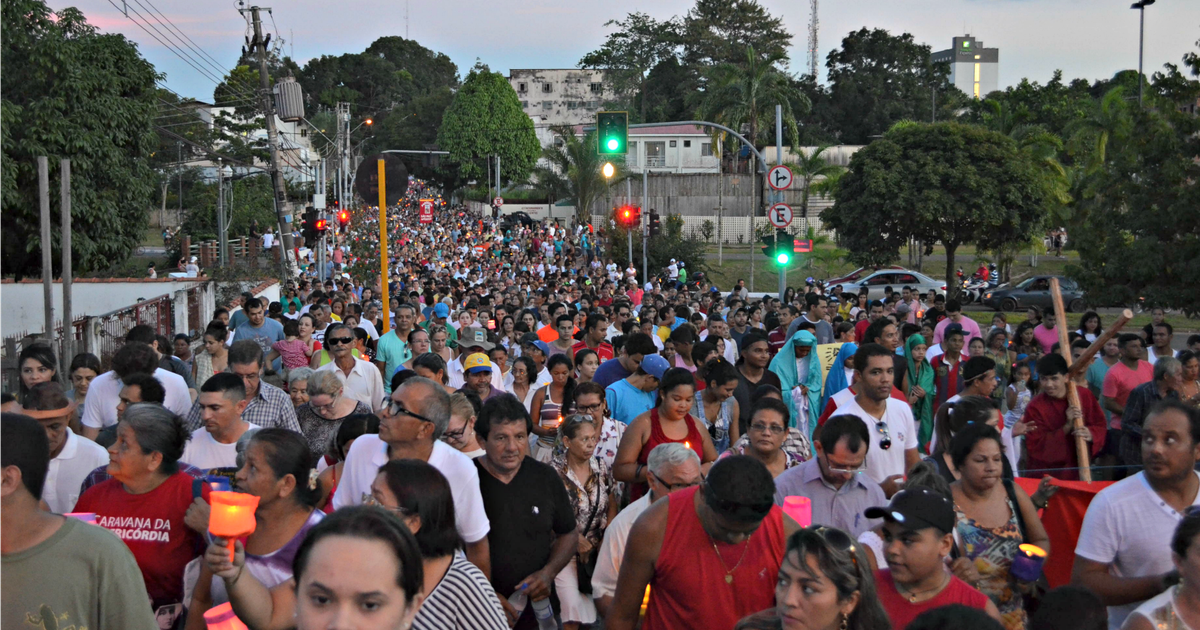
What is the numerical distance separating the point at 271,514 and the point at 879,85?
7482 centimetres

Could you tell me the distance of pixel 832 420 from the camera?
5516 mm

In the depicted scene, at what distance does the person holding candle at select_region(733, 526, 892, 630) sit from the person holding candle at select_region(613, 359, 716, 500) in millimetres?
2775

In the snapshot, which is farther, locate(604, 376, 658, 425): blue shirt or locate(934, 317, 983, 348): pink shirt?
locate(934, 317, 983, 348): pink shirt

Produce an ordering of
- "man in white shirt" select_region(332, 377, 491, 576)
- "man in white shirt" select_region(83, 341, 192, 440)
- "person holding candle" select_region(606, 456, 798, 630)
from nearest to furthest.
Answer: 1. "person holding candle" select_region(606, 456, 798, 630)
2. "man in white shirt" select_region(332, 377, 491, 576)
3. "man in white shirt" select_region(83, 341, 192, 440)

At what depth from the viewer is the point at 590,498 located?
19.9ft

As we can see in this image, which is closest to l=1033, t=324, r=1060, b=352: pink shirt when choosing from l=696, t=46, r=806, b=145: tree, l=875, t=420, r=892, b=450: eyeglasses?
l=875, t=420, r=892, b=450: eyeglasses

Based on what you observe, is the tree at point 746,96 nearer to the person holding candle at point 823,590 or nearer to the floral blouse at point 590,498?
the floral blouse at point 590,498

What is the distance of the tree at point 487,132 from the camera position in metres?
81.2

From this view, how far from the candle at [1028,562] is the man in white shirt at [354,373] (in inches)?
218

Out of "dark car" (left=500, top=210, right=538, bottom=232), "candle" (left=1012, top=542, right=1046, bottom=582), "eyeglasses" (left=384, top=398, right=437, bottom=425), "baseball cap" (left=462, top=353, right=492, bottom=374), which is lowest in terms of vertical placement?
"candle" (left=1012, top=542, right=1046, bottom=582)

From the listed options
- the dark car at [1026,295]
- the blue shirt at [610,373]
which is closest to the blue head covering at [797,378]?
the blue shirt at [610,373]

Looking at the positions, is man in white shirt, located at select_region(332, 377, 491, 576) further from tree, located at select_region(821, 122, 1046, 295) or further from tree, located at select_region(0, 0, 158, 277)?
tree, located at select_region(821, 122, 1046, 295)

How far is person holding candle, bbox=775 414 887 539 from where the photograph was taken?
5324 mm

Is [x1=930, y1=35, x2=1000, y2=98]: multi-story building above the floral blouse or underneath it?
above
